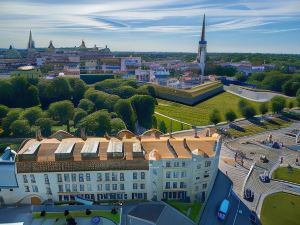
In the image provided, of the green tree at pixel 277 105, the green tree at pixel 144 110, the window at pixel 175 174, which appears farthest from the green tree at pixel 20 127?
the green tree at pixel 277 105

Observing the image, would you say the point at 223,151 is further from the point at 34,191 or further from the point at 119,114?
the point at 34,191

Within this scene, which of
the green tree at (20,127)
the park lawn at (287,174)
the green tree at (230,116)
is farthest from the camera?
the green tree at (230,116)

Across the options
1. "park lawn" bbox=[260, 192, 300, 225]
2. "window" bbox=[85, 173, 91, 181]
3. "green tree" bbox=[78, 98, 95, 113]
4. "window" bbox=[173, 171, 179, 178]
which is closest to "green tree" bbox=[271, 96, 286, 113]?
"park lawn" bbox=[260, 192, 300, 225]

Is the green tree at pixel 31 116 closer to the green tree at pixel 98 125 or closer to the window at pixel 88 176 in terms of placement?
the green tree at pixel 98 125

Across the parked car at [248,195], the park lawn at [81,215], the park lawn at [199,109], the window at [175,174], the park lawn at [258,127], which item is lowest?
the parked car at [248,195]

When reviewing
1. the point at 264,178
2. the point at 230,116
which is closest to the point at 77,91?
the point at 230,116

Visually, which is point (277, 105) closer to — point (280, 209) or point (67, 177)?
point (280, 209)

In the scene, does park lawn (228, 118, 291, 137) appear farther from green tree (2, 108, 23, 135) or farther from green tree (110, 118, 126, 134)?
green tree (2, 108, 23, 135)
